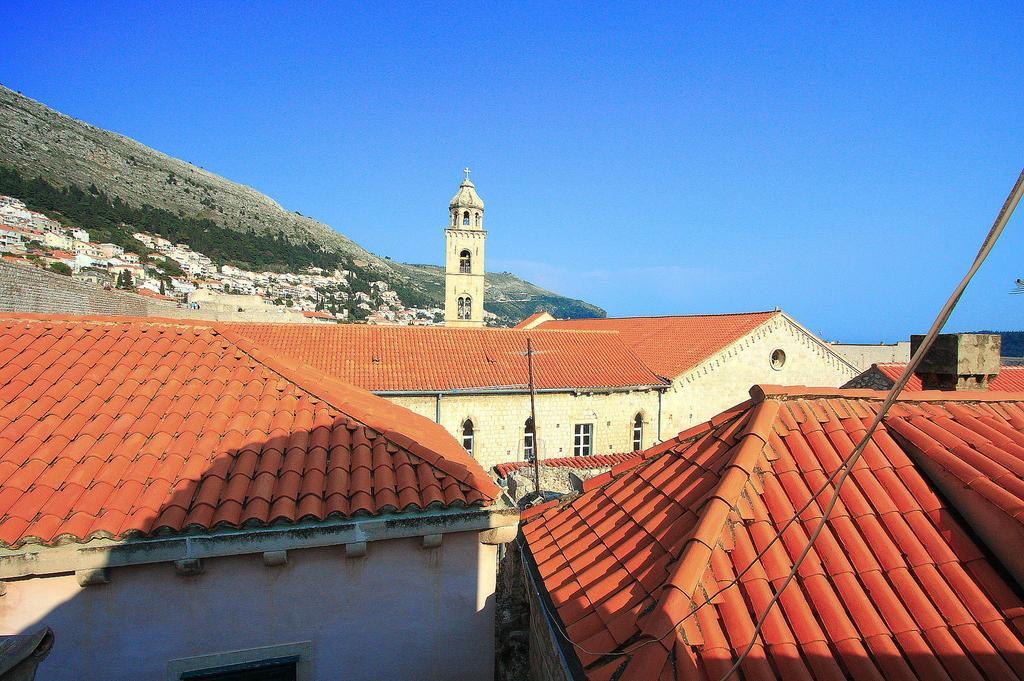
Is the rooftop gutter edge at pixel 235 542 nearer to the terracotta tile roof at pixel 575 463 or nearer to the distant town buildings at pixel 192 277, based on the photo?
the terracotta tile roof at pixel 575 463

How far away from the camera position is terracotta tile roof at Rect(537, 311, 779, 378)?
72.0 ft

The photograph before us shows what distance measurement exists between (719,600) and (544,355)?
16.9 meters

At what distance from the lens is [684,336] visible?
25453 mm

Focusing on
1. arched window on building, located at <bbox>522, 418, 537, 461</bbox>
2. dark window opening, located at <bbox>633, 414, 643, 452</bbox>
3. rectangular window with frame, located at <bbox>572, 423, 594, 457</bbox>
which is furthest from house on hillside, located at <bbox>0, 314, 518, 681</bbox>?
dark window opening, located at <bbox>633, 414, 643, 452</bbox>

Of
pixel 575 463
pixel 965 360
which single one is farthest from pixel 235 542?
pixel 575 463

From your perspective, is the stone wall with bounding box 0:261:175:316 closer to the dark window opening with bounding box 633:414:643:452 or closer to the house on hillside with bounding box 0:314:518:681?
the house on hillside with bounding box 0:314:518:681

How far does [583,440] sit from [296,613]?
15.5 metres

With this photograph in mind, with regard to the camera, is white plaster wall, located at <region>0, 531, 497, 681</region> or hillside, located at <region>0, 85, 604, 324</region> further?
hillside, located at <region>0, 85, 604, 324</region>

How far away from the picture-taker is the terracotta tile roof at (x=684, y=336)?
22.0 meters

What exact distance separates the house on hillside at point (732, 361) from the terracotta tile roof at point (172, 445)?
1741cm

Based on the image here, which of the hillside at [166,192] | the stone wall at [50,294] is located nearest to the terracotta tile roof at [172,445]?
the stone wall at [50,294]

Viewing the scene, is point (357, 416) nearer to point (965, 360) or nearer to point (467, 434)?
point (965, 360)

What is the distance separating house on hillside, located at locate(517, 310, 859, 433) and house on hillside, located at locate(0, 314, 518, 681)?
56.8 feet

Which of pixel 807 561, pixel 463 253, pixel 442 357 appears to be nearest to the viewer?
pixel 807 561
